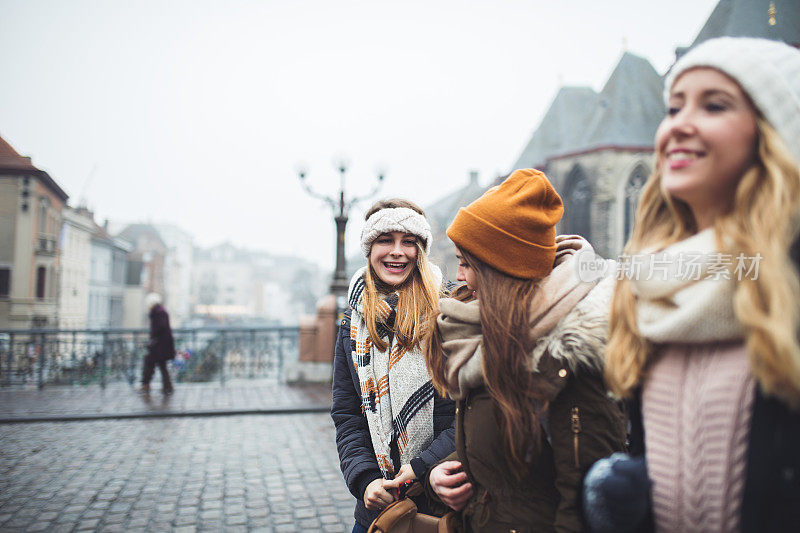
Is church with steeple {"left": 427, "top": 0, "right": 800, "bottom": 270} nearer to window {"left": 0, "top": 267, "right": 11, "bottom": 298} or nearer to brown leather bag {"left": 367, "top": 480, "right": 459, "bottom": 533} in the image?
window {"left": 0, "top": 267, "right": 11, "bottom": 298}

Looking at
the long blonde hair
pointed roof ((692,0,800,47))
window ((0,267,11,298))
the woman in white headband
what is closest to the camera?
the long blonde hair

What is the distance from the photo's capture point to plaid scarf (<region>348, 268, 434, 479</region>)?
234cm

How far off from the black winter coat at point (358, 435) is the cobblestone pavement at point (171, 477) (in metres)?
2.90

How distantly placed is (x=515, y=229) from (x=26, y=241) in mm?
34746

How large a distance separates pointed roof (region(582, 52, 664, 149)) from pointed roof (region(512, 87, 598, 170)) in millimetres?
1596

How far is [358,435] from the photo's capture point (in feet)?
8.21

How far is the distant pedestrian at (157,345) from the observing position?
1170cm

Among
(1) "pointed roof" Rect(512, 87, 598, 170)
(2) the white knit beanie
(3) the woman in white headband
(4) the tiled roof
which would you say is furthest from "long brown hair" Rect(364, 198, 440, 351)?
(1) "pointed roof" Rect(512, 87, 598, 170)

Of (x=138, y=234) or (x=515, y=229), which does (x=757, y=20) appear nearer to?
(x=515, y=229)

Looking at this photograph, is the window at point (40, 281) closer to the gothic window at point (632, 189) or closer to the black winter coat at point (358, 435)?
the gothic window at point (632, 189)

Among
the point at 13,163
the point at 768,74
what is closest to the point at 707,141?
the point at 768,74

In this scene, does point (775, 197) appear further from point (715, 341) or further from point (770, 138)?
point (715, 341)

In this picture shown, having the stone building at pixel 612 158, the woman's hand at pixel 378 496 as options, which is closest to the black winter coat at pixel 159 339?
the woman's hand at pixel 378 496

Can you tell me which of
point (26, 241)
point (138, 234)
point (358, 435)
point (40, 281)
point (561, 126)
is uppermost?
point (561, 126)
